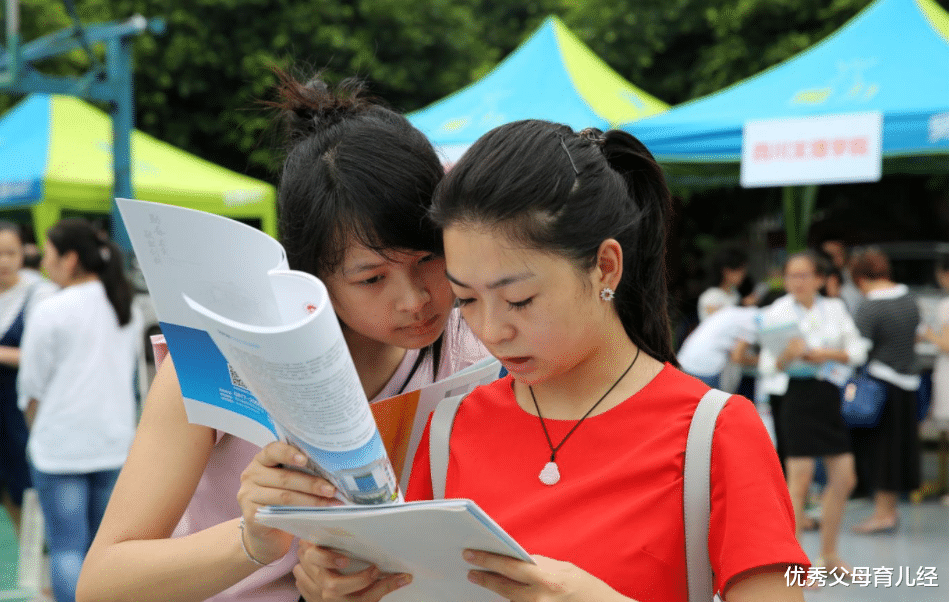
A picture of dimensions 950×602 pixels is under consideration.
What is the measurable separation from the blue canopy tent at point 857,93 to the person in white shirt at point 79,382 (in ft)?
11.0

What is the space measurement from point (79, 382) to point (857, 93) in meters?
4.49

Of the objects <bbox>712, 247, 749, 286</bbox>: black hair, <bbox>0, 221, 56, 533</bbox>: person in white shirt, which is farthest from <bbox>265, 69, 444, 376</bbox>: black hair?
<bbox>712, 247, 749, 286</bbox>: black hair

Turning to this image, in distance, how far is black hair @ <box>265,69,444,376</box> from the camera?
61.9 inches

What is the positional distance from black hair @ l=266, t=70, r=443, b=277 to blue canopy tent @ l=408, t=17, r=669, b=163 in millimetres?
5642

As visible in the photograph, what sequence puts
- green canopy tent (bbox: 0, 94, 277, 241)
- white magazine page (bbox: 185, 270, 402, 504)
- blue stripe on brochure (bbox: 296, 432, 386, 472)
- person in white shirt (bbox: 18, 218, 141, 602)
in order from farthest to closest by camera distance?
green canopy tent (bbox: 0, 94, 277, 241), person in white shirt (bbox: 18, 218, 141, 602), blue stripe on brochure (bbox: 296, 432, 386, 472), white magazine page (bbox: 185, 270, 402, 504)

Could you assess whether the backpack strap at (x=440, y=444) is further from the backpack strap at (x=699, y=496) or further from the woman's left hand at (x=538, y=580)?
the backpack strap at (x=699, y=496)

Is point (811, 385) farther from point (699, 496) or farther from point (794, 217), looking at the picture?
point (699, 496)

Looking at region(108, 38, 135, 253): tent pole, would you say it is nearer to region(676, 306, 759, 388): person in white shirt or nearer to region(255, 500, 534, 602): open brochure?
region(676, 306, 759, 388): person in white shirt

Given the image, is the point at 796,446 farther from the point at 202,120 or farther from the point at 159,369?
the point at 202,120

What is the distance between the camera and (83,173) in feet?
29.4

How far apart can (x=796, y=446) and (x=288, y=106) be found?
4.68 meters

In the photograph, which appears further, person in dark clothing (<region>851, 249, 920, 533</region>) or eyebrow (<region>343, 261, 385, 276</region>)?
person in dark clothing (<region>851, 249, 920, 533</region>)

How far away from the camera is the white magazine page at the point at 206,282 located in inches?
48.3

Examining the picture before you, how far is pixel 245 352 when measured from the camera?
1.11 m
